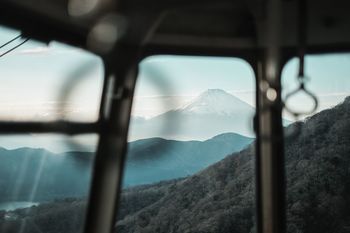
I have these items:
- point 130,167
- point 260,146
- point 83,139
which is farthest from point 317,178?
point 83,139

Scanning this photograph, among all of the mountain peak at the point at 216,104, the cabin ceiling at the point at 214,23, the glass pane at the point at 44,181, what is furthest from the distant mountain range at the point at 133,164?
the cabin ceiling at the point at 214,23

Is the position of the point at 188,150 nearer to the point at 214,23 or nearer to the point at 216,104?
the point at 216,104

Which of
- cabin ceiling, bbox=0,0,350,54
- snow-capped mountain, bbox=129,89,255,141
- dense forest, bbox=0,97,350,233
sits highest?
cabin ceiling, bbox=0,0,350,54

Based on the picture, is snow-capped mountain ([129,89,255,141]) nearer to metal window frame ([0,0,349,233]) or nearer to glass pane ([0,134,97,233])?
metal window frame ([0,0,349,233])

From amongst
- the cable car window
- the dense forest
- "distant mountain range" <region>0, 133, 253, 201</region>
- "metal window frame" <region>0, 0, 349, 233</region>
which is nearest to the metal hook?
"metal window frame" <region>0, 0, 349, 233</region>

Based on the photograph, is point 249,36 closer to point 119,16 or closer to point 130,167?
point 119,16

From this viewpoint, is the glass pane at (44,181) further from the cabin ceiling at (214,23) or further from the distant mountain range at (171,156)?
the cabin ceiling at (214,23)

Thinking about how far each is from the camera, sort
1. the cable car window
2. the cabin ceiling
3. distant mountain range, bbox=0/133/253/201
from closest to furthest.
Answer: the cable car window → distant mountain range, bbox=0/133/253/201 → the cabin ceiling

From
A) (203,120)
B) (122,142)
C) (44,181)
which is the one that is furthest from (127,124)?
(44,181)
